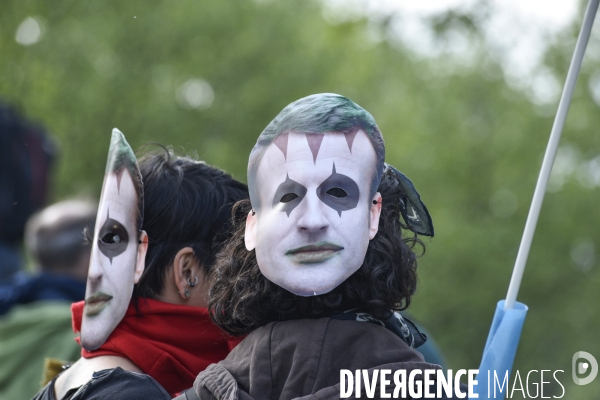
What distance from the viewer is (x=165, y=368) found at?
201 cm

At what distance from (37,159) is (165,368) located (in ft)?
14.8

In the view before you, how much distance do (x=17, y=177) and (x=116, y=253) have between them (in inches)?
160

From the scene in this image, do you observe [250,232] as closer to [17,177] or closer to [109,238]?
[109,238]

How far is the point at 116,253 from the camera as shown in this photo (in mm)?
2062

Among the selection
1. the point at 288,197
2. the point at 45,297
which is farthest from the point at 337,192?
the point at 45,297

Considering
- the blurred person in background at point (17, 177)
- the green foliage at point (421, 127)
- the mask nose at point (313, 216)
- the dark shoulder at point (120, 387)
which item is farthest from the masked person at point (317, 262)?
the green foliage at point (421, 127)

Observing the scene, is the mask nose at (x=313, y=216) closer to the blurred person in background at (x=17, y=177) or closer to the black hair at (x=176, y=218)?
the black hair at (x=176, y=218)

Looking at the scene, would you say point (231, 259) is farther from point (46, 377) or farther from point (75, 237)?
point (75, 237)

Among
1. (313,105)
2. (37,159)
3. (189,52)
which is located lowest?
(313,105)

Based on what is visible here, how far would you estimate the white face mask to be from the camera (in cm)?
166

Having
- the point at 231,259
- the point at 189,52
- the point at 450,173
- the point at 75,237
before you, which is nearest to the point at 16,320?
the point at 75,237

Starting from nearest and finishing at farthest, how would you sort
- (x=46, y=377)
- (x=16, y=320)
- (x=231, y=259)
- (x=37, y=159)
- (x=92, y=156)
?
1. (x=231, y=259)
2. (x=46, y=377)
3. (x=16, y=320)
4. (x=37, y=159)
5. (x=92, y=156)

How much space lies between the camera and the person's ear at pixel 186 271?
210 cm

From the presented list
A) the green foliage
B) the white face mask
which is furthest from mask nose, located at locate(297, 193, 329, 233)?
the green foliage
